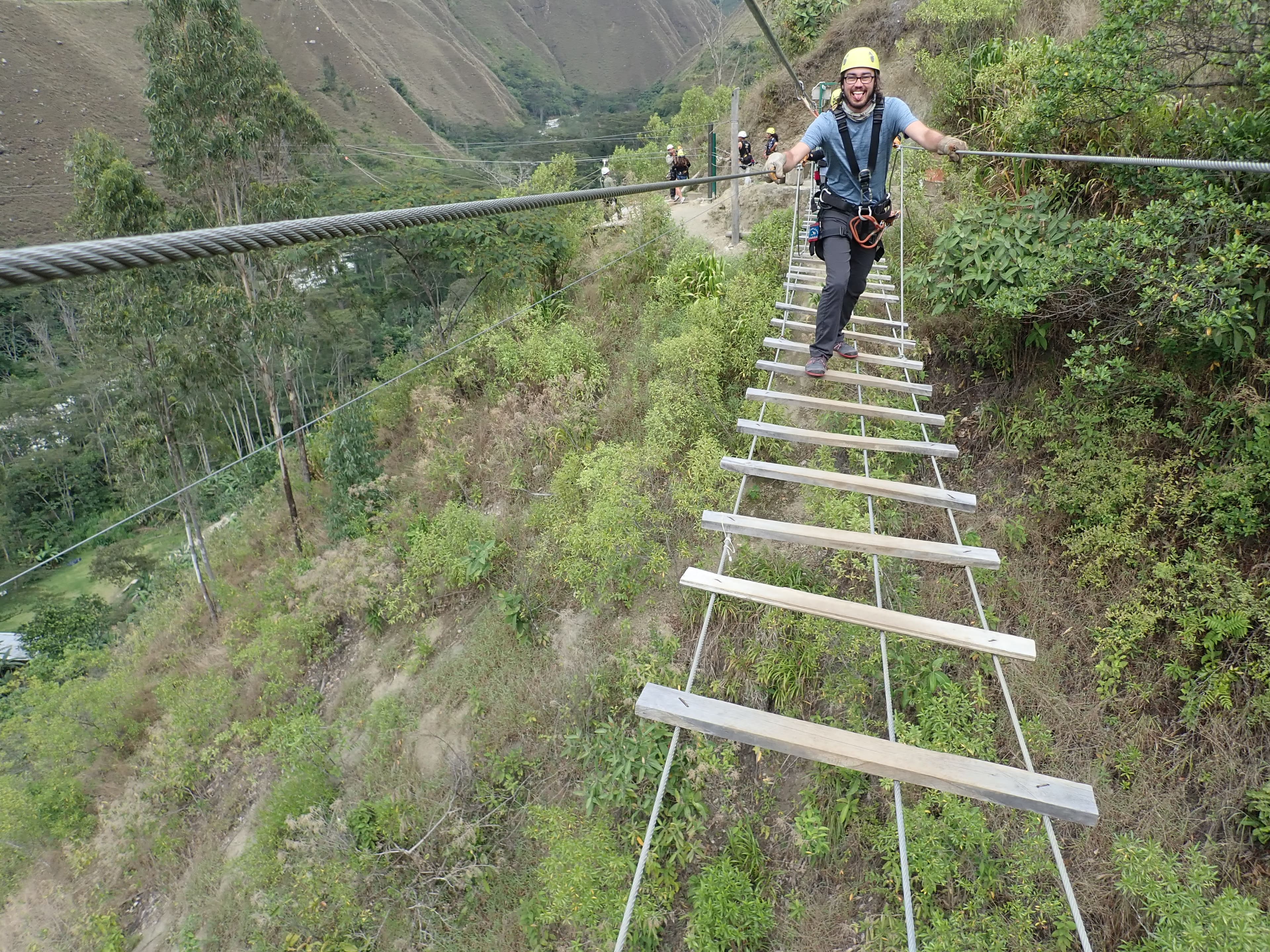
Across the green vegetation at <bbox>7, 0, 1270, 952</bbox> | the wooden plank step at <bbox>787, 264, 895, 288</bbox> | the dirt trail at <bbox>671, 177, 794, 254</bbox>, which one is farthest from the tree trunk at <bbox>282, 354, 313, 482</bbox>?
the wooden plank step at <bbox>787, 264, 895, 288</bbox>

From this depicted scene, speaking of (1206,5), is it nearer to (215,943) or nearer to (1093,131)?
(1093,131)

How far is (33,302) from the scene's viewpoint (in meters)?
37.7

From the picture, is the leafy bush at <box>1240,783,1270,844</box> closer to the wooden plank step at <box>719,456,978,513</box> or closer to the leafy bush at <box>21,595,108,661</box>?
the wooden plank step at <box>719,456,978,513</box>

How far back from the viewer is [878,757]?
77.1 inches

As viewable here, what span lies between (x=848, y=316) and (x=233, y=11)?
46.7ft

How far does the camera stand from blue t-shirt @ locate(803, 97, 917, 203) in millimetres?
3801

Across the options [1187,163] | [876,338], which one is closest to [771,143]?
[876,338]

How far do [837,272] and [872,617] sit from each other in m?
2.47

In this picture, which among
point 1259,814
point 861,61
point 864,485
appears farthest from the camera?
point 861,61

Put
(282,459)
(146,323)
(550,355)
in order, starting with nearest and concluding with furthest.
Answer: (550,355), (146,323), (282,459)

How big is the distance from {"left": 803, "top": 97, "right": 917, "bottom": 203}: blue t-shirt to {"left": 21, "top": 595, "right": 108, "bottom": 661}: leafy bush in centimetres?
2587

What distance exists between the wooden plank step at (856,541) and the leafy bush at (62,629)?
25.4m

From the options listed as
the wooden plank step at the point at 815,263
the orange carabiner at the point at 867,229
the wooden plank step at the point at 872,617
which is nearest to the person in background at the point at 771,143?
the wooden plank step at the point at 815,263

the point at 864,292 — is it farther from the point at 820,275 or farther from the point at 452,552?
the point at 452,552
